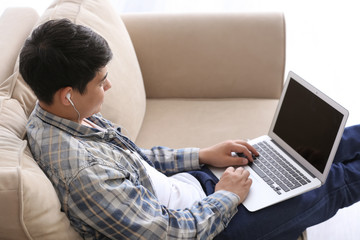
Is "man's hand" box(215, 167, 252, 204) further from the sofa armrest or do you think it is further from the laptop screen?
the sofa armrest

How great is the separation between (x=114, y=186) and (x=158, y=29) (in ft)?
3.16

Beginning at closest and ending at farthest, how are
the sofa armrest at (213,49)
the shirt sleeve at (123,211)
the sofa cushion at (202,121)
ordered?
the shirt sleeve at (123,211) < the sofa cushion at (202,121) < the sofa armrest at (213,49)

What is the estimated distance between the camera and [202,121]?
1.86 metres

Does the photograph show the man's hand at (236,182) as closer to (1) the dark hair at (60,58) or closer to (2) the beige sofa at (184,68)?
(2) the beige sofa at (184,68)

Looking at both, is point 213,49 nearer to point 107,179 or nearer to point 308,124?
point 308,124

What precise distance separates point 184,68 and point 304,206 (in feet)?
2.70

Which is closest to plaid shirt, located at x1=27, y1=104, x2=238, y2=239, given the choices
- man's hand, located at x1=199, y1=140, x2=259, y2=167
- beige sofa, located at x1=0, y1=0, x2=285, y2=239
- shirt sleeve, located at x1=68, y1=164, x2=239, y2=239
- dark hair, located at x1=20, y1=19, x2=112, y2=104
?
shirt sleeve, located at x1=68, y1=164, x2=239, y2=239

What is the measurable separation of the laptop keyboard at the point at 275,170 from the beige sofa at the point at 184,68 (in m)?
0.20

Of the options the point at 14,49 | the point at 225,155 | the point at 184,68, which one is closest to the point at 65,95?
the point at 14,49

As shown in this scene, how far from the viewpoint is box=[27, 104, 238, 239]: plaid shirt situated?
109cm

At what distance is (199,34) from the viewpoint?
1902 mm

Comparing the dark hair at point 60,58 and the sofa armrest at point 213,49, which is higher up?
the dark hair at point 60,58

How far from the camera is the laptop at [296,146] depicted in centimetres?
136

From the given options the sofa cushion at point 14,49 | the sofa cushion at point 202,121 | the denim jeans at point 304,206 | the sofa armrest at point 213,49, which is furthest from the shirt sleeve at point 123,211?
the sofa armrest at point 213,49
